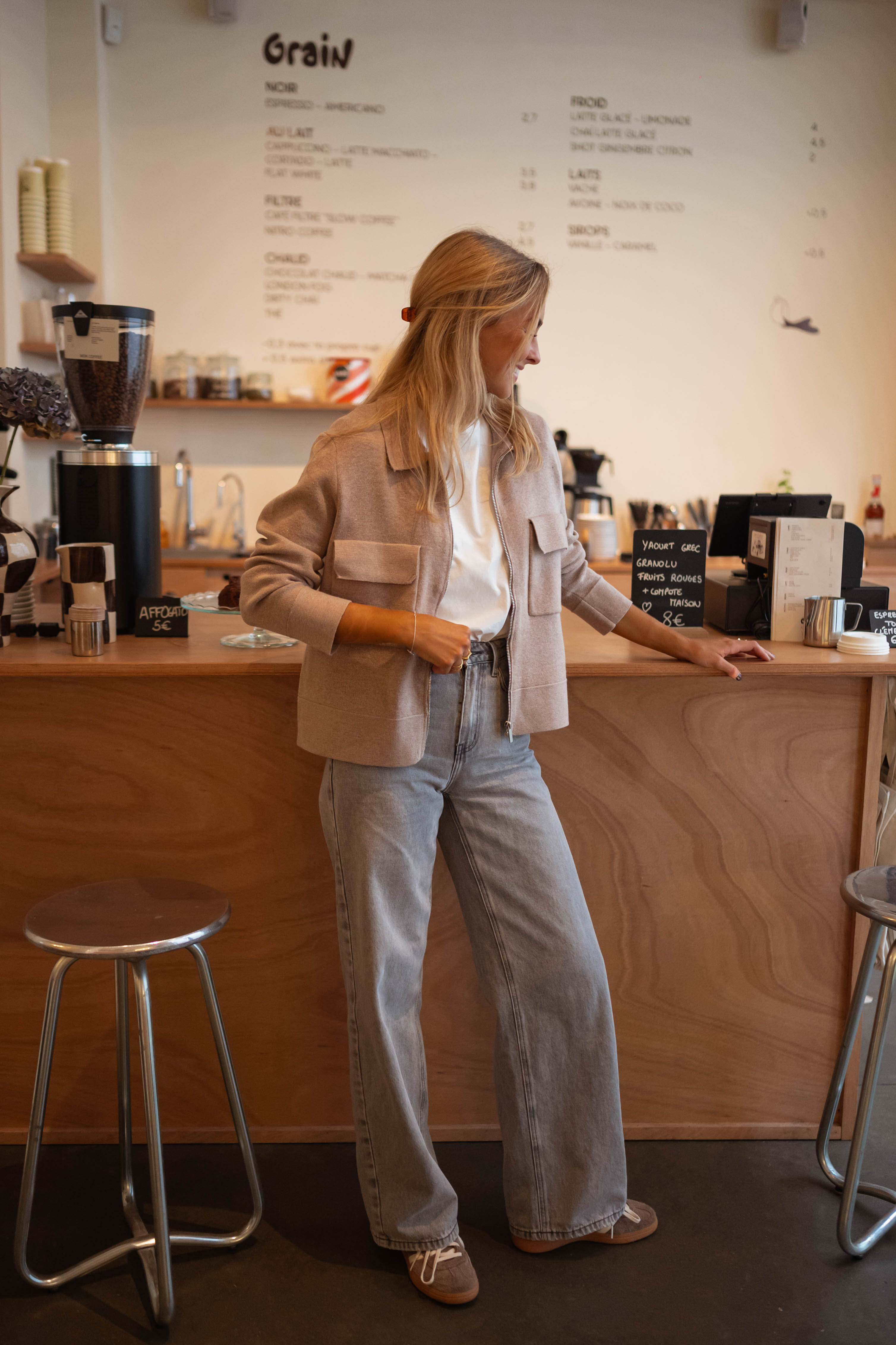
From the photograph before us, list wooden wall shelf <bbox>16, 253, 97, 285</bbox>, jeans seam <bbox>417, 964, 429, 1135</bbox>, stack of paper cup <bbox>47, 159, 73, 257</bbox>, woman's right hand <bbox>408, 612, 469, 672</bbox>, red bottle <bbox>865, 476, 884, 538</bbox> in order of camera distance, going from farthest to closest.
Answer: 1. red bottle <bbox>865, 476, 884, 538</bbox>
2. stack of paper cup <bbox>47, 159, 73, 257</bbox>
3. wooden wall shelf <bbox>16, 253, 97, 285</bbox>
4. jeans seam <bbox>417, 964, 429, 1135</bbox>
5. woman's right hand <bbox>408, 612, 469, 672</bbox>

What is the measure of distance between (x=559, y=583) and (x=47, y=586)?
9.02 feet

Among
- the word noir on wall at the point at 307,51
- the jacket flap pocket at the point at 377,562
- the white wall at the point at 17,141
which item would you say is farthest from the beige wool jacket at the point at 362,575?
the word noir on wall at the point at 307,51

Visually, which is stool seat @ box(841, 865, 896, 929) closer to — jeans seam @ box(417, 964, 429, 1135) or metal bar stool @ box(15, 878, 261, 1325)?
jeans seam @ box(417, 964, 429, 1135)

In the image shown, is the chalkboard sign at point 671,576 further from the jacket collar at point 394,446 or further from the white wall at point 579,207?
the white wall at point 579,207

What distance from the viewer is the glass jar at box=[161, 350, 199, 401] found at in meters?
4.34

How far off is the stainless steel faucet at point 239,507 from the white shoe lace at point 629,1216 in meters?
3.25

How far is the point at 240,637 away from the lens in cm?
208

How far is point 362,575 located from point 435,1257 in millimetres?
1092

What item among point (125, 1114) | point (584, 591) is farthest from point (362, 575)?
point (125, 1114)

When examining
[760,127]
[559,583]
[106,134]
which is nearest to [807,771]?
[559,583]

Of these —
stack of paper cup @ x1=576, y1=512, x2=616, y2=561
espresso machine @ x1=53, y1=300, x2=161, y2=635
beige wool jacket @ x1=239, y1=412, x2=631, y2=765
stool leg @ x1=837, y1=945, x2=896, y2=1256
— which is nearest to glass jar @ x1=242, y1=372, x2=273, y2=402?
stack of paper cup @ x1=576, y1=512, x2=616, y2=561

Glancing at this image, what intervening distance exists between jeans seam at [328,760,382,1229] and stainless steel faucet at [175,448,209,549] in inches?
118

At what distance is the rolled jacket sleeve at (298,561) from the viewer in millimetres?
1557

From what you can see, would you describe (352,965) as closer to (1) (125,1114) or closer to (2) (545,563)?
(1) (125,1114)
